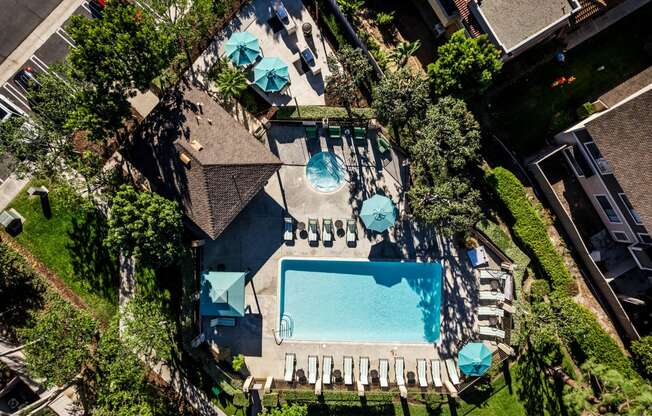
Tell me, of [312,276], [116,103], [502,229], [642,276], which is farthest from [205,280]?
[642,276]

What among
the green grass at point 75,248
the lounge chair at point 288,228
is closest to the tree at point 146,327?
the green grass at point 75,248

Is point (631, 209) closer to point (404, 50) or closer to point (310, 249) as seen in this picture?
point (404, 50)

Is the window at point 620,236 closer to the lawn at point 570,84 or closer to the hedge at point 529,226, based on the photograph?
the hedge at point 529,226

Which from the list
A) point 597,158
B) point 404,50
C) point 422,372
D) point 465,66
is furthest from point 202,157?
point 597,158

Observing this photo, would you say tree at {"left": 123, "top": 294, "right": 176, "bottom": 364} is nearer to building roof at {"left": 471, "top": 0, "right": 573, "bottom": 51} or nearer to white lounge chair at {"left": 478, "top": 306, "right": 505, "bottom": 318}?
white lounge chair at {"left": 478, "top": 306, "right": 505, "bottom": 318}

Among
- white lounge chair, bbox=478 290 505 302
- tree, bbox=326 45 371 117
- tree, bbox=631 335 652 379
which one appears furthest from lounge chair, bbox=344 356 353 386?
tree, bbox=631 335 652 379

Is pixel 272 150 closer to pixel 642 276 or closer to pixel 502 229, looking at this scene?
pixel 502 229
